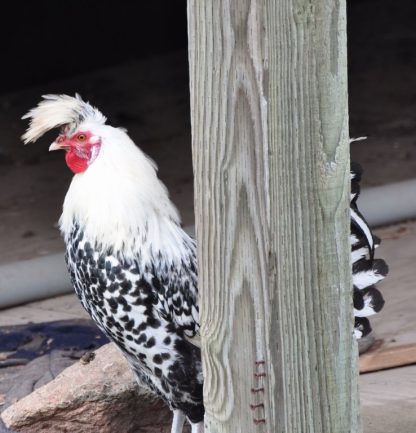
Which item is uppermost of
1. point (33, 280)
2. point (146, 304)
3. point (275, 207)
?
point (275, 207)

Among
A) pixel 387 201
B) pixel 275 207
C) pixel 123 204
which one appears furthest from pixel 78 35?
pixel 275 207

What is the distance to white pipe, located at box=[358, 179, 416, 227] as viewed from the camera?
650cm

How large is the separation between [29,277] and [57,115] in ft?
7.92

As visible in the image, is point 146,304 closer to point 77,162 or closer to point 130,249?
point 130,249

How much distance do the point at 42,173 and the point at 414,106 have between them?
3181 millimetres

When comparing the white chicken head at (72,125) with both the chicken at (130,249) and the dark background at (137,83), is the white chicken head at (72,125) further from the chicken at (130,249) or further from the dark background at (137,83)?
the dark background at (137,83)

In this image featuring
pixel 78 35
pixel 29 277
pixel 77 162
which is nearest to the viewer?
pixel 77 162

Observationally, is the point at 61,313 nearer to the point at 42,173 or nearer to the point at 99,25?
the point at 42,173

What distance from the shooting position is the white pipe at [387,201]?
256 inches

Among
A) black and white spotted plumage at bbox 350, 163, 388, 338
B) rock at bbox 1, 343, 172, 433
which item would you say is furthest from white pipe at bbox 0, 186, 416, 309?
black and white spotted plumage at bbox 350, 163, 388, 338

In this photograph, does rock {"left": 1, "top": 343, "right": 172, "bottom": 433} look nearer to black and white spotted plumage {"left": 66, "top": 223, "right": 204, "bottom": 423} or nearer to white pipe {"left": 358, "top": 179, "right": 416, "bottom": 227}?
black and white spotted plumage {"left": 66, "top": 223, "right": 204, "bottom": 423}

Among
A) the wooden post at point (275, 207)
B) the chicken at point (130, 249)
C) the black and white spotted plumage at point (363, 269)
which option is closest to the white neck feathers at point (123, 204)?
the chicken at point (130, 249)

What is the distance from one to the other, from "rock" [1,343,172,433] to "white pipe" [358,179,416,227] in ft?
8.60

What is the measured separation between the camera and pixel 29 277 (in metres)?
5.95
